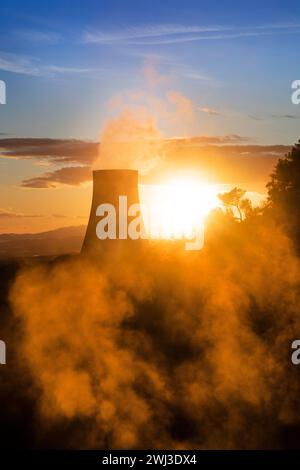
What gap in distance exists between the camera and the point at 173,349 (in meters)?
16.1

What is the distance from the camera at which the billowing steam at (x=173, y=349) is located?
11852 mm

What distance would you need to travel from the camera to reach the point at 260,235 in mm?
25688

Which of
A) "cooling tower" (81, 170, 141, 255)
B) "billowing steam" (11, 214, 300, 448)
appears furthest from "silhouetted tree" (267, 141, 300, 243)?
"cooling tower" (81, 170, 141, 255)

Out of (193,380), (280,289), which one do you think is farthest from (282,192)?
(193,380)

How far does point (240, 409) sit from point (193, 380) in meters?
1.92

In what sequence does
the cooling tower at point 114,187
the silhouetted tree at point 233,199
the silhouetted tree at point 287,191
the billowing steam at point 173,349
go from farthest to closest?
1. the silhouetted tree at point 233,199
2. the silhouetted tree at point 287,191
3. the cooling tower at point 114,187
4. the billowing steam at point 173,349

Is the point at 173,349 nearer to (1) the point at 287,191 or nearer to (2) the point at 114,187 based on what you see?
(2) the point at 114,187

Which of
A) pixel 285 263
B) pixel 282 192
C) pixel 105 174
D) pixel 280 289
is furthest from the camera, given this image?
pixel 282 192

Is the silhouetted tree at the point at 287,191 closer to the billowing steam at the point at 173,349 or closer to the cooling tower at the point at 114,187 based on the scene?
the billowing steam at the point at 173,349

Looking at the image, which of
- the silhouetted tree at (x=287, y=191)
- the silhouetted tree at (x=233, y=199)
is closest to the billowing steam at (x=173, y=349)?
the silhouetted tree at (x=287, y=191)

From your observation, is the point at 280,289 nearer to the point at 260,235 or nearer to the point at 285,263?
the point at 285,263

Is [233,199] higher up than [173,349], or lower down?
higher up

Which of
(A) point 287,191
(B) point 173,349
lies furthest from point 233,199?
(B) point 173,349

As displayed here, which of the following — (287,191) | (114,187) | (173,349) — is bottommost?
(173,349)
